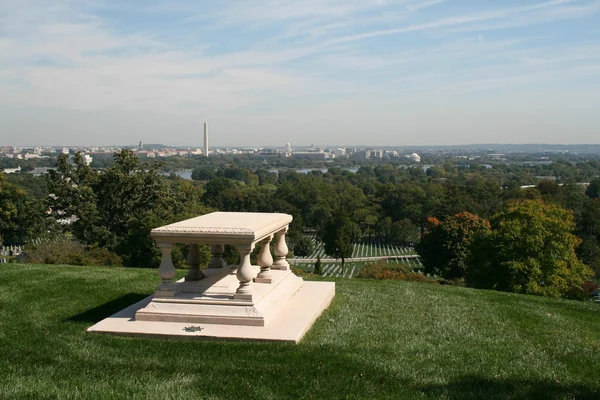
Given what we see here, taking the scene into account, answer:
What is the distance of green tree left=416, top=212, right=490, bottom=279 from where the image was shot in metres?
43.7

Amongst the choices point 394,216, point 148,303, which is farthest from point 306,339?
point 394,216

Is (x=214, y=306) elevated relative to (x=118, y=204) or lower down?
elevated

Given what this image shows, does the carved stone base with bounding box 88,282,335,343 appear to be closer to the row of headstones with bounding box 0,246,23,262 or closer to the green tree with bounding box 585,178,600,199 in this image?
the row of headstones with bounding box 0,246,23,262

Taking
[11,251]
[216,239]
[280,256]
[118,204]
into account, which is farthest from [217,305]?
[11,251]

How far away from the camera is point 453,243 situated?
44.9 m

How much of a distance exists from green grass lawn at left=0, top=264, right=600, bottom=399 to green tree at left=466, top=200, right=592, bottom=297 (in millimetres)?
14412

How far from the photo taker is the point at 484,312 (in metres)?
11.1

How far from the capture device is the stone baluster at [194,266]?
10609 mm

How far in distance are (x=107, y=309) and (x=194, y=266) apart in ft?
5.53

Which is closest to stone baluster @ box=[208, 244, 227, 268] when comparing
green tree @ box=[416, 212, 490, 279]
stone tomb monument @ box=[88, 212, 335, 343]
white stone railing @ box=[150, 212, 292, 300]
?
white stone railing @ box=[150, 212, 292, 300]

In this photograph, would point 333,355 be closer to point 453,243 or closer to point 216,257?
point 216,257

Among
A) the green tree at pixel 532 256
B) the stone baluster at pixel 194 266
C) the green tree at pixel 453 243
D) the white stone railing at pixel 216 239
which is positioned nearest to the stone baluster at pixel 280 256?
the white stone railing at pixel 216 239

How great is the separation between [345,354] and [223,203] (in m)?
84.3

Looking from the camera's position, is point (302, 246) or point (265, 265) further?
point (302, 246)
